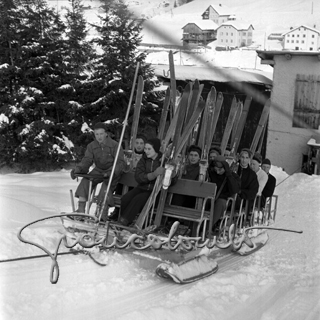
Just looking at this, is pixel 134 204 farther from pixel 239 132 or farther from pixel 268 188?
pixel 239 132

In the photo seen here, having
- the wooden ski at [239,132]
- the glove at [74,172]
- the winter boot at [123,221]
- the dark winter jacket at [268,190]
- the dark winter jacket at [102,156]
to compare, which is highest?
the wooden ski at [239,132]

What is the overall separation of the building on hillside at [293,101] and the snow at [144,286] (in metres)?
7.65

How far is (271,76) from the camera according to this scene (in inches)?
592

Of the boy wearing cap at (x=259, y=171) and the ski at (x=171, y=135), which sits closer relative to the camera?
the ski at (x=171, y=135)

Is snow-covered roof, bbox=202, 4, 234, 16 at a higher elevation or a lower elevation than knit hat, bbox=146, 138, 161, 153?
higher

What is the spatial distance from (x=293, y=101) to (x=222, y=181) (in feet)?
28.2

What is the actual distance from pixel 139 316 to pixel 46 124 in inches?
441

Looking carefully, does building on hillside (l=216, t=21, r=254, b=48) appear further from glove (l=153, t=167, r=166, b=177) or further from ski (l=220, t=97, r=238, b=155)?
glove (l=153, t=167, r=166, b=177)

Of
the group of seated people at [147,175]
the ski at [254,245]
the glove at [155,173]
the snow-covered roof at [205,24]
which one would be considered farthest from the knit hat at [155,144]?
the snow-covered roof at [205,24]

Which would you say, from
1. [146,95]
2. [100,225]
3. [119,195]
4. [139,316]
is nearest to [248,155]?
[119,195]

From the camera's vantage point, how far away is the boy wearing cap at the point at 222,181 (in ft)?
18.5

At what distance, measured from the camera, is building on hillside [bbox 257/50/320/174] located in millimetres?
13422

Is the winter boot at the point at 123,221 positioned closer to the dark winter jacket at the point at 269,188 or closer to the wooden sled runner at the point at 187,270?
the wooden sled runner at the point at 187,270

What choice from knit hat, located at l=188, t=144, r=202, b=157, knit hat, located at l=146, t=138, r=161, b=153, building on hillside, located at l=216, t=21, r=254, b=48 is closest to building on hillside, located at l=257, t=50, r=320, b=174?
building on hillside, located at l=216, t=21, r=254, b=48
